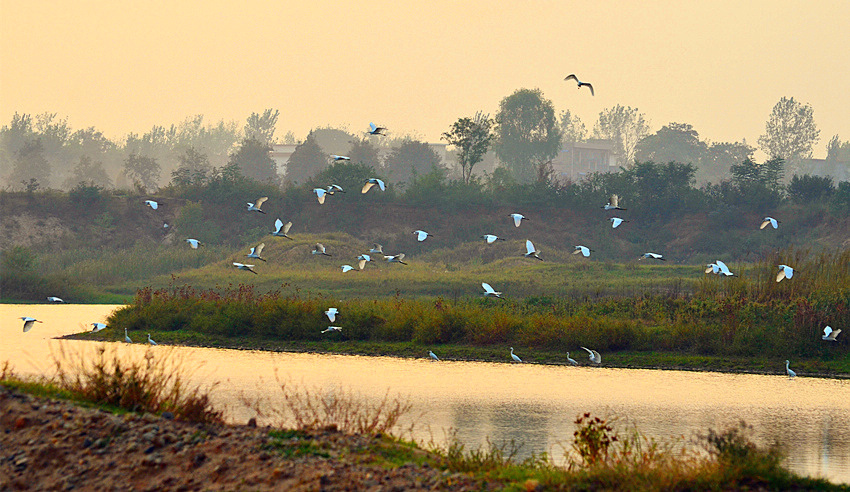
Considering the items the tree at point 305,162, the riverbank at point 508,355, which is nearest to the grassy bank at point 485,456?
the riverbank at point 508,355

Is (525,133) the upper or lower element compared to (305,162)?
upper

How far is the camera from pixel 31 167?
431 feet

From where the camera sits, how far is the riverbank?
26156 mm

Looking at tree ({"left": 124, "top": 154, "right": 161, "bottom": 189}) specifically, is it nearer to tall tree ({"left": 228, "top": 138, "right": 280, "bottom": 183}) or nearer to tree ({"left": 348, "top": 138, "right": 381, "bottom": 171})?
tall tree ({"left": 228, "top": 138, "right": 280, "bottom": 183})

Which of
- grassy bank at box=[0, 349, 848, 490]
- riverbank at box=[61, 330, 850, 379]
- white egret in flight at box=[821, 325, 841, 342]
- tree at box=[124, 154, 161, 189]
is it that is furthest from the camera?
tree at box=[124, 154, 161, 189]

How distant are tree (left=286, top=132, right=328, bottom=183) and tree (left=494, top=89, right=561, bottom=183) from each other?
2305 centimetres

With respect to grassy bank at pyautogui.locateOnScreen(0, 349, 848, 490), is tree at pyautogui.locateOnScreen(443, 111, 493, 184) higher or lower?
higher

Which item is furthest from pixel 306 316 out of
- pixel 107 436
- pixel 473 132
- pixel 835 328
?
pixel 473 132

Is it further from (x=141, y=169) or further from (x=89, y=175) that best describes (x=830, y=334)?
(x=89, y=175)

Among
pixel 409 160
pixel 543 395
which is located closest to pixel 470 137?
pixel 409 160

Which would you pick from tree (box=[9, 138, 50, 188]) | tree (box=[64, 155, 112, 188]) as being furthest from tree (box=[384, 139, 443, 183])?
tree (box=[9, 138, 50, 188])

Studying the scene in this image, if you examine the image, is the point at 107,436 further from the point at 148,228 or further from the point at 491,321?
the point at 148,228

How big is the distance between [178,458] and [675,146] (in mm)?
145868

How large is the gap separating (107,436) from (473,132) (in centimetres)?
7400
